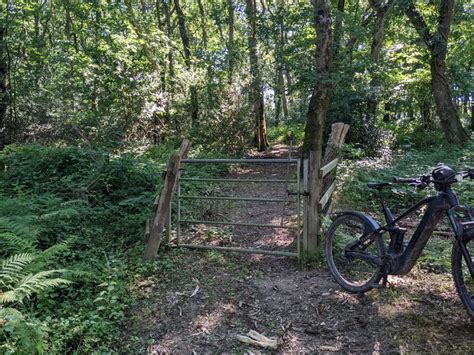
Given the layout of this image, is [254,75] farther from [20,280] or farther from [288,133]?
[20,280]

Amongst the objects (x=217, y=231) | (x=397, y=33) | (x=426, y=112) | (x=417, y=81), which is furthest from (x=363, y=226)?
(x=426, y=112)

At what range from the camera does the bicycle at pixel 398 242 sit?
3.01 metres

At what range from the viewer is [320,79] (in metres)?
6.84

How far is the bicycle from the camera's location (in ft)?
9.86

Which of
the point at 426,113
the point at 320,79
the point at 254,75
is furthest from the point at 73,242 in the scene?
the point at 426,113

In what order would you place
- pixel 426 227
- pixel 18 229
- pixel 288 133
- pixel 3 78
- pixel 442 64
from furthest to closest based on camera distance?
pixel 288 133, pixel 442 64, pixel 3 78, pixel 18 229, pixel 426 227

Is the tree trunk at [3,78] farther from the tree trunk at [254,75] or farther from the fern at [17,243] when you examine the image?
the tree trunk at [254,75]

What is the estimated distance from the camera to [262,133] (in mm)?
14812

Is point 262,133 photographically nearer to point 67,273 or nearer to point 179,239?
point 179,239

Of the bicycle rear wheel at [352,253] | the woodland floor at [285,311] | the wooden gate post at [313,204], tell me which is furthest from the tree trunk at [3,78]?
the bicycle rear wheel at [352,253]

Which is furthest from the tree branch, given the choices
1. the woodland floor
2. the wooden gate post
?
the woodland floor

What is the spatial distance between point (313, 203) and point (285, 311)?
1406 millimetres

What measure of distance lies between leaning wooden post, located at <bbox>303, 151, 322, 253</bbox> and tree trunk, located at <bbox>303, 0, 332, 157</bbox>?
7.06 feet

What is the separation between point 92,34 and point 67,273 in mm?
13201
